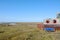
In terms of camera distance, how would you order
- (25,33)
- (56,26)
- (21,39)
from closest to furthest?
(21,39) → (25,33) → (56,26)

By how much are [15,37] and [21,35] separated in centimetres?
47

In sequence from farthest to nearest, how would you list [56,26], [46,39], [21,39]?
[56,26] < [46,39] < [21,39]

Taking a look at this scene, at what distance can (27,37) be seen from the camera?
13.5 meters

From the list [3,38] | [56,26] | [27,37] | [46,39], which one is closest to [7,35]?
[3,38]

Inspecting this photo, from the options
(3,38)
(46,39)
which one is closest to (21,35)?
(3,38)

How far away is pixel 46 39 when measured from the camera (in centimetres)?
1578

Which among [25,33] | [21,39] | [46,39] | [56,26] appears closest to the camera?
[21,39]

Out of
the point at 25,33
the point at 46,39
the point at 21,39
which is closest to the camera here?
the point at 21,39

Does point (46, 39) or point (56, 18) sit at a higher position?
point (56, 18)

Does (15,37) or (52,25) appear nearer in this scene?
(15,37)

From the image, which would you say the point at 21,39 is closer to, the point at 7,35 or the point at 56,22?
the point at 7,35

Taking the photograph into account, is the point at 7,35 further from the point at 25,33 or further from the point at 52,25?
the point at 52,25

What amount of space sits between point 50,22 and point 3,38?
82.4 ft

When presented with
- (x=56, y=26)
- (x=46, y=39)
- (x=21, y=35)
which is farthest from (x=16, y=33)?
(x=56, y=26)
